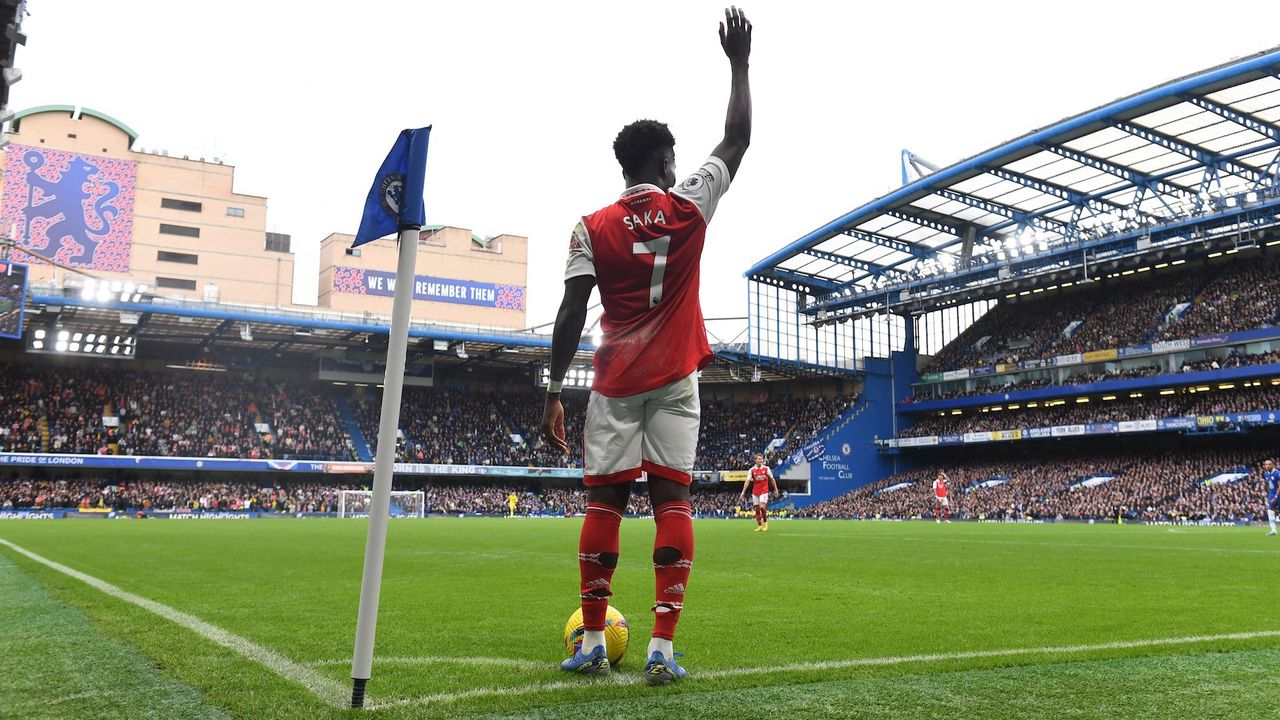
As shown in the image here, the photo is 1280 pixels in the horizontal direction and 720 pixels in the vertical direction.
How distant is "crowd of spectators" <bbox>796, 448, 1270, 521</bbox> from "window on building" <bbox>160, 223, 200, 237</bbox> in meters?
40.5

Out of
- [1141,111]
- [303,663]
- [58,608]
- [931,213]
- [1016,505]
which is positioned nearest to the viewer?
[303,663]

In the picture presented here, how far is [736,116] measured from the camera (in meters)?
4.27

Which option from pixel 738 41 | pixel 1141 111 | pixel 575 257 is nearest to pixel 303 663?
pixel 575 257

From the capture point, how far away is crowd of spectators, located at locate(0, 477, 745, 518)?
38500mm

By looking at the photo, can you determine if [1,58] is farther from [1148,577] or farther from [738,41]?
[1148,577]

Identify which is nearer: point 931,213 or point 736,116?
point 736,116

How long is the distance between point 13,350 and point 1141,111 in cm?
4925

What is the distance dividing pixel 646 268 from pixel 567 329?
0.45 m

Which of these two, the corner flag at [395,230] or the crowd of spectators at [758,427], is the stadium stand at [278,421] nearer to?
the crowd of spectators at [758,427]

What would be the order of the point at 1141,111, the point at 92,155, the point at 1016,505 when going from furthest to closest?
the point at 92,155, the point at 1016,505, the point at 1141,111

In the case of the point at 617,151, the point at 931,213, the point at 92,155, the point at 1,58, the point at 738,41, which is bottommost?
the point at 617,151

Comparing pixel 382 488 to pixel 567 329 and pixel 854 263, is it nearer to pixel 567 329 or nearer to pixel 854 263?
pixel 567 329

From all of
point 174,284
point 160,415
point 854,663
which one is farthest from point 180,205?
point 854,663

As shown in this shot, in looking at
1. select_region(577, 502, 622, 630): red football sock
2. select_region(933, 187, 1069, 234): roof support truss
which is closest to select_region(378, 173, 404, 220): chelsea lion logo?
select_region(577, 502, 622, 630): red football sock
